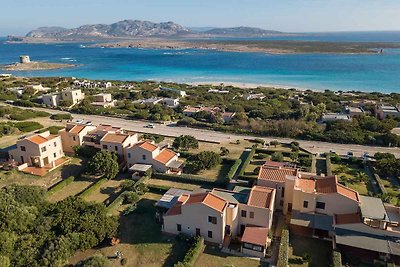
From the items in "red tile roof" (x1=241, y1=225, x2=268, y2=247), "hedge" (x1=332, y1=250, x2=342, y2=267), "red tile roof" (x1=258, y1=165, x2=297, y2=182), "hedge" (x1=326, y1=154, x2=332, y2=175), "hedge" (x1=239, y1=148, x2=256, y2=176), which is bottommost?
"hedge" (x1=239, y1=148, x2=256, y2=176)

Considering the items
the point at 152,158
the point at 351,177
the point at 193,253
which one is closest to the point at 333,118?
the point at 351,177

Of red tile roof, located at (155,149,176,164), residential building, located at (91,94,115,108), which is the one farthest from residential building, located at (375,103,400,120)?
residential building, located at (91,94,115,108)

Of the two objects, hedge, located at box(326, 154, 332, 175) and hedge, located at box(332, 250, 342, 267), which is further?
hedge, located at box(326, 154, 332, 175)

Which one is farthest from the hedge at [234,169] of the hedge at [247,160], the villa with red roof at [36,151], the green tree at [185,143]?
the villa with red roof at [36,151]

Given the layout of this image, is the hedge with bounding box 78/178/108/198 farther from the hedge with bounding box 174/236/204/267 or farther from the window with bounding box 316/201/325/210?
the window with bounding box 316/201/325/210

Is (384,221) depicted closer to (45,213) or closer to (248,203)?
(248,203)

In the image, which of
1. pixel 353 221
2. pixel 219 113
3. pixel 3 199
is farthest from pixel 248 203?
pixel 219 113
